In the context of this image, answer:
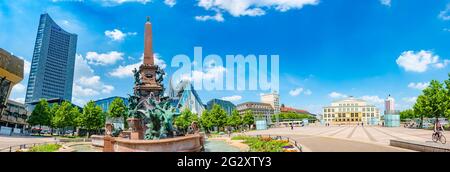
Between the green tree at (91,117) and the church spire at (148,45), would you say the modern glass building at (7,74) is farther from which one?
the church spire at (148,45)

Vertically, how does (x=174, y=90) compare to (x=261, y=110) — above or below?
above

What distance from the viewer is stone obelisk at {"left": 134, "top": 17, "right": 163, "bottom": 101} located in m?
28.6

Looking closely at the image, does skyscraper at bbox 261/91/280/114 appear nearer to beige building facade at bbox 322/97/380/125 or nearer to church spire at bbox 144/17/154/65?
beige building facade at bbox 322/97/380/125

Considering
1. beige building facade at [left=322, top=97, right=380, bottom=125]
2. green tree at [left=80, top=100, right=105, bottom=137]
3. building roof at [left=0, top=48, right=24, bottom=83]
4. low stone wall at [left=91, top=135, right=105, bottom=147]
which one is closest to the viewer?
low stone wall at [left=91, top=135, right=105, bottom=147]

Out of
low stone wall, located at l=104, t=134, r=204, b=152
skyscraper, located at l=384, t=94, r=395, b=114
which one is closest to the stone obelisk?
low stone wall, located at l=104, t=134, r=204, b=152

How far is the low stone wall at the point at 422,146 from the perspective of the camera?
11.4 meters

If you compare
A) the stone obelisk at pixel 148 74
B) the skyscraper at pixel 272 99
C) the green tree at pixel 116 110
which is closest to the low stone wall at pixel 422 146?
the stone obelisk at pixel 148 74

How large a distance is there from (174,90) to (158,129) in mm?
134004

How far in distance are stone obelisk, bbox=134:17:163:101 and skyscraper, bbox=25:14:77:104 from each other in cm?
14346

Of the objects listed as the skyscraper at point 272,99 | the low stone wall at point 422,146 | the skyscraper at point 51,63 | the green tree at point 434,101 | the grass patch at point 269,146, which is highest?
the skyscraper at point 51,63

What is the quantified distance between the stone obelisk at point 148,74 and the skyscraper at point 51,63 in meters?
143
